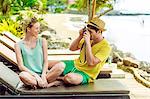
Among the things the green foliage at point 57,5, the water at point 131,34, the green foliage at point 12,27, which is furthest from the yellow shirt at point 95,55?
the green foliage at point 57,5

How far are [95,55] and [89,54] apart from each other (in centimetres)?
13

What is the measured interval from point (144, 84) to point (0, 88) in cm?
311

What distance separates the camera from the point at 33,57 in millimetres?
3719

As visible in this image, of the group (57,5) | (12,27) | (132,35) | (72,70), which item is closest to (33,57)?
(72,70)

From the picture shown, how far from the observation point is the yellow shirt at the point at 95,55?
3663 mm

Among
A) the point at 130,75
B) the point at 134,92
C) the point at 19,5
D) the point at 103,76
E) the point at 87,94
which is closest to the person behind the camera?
the point at 87,94

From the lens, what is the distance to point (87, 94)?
3447 mm

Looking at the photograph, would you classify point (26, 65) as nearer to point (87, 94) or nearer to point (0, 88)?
point (0, 88)

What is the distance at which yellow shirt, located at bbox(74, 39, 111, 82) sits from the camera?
3663 mm

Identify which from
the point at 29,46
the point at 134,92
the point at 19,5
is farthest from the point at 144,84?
the point at 19,5

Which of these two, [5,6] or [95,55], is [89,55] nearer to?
[95,55]

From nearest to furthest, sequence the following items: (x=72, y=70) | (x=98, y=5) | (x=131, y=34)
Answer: (x=72, y=70)
(x=98, y=5)
(x=131, y=34)

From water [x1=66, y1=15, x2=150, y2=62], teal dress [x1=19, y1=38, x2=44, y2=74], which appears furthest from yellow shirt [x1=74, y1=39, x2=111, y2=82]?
water [x1=66, y1=15, x2=150, y2=62]

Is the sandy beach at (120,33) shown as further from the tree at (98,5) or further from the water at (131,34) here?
the tree at (98,5)
